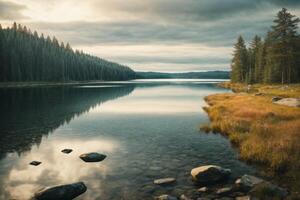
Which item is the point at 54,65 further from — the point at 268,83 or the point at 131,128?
the point at 131,128

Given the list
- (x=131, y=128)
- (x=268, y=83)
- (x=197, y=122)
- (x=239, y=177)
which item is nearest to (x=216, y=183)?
(x=239, y=177)

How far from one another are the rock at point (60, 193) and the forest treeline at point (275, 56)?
6457 centimetres

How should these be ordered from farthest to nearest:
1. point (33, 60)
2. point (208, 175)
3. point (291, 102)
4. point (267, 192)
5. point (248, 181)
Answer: point (33, 60) < point (291, 102) < point (208, 175) < point (248, 181) < point (267, 192)

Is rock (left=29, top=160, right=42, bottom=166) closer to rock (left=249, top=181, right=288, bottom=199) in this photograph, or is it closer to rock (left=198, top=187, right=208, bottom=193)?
rock (left=198, top=187, right=208, bottom=193)

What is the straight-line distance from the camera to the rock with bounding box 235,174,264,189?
13205mm

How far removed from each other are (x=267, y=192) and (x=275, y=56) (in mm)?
64644

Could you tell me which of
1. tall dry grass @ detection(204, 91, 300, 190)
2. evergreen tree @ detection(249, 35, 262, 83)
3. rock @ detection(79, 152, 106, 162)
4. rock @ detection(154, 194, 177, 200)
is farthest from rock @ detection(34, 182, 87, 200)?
evergreen tree @ detection(249, 35, 262, 83)

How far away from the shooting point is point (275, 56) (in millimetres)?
70125

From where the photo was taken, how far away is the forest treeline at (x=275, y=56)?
68250mm

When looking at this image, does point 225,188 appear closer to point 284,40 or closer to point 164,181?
point 164,181

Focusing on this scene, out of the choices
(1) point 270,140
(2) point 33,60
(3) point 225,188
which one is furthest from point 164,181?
(2) point 33,60

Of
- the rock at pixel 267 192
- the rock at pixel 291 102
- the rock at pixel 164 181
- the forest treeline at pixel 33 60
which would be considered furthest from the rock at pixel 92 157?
the forest treeline at pixel 33 60

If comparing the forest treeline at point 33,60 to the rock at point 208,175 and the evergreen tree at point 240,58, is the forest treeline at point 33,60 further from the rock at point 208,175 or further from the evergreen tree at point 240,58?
the rock at point 208,175

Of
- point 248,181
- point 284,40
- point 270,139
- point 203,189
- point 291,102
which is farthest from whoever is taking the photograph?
point 284,40
